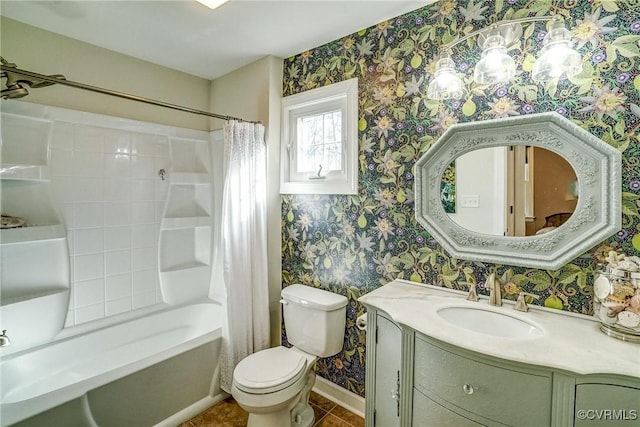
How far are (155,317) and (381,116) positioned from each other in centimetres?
227

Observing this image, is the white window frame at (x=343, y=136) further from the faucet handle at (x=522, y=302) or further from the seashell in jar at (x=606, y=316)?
the seashell in jar at (x=606, y=316)

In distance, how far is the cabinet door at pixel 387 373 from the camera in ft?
4.26

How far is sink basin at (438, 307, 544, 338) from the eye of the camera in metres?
1.26

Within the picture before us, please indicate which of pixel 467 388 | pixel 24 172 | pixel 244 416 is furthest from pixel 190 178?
pixel 467 388

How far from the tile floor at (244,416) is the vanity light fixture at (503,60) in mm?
1983

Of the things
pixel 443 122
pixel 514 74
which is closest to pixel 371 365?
pixel 443 122

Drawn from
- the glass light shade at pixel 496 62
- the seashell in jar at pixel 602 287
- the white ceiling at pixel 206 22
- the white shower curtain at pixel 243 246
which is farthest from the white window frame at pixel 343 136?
the seashell in jar at pixel 602 287

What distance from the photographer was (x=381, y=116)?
1775 millimetres

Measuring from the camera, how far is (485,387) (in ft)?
3.33

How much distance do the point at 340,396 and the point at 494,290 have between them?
1.27 meters

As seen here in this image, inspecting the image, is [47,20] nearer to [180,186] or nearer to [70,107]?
[70,107]

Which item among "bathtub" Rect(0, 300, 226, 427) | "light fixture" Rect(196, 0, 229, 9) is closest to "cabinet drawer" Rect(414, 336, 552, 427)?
"bathtub" Rect(0, 300, 226, 427)

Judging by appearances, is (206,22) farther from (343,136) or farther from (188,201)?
(188,201)

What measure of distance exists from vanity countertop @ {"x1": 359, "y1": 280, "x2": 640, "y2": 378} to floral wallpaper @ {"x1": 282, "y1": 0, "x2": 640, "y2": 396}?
121mm
